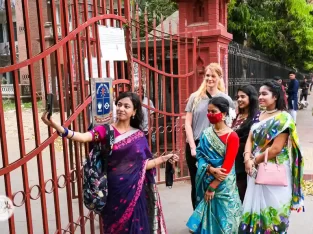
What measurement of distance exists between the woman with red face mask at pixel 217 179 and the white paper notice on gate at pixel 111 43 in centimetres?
89

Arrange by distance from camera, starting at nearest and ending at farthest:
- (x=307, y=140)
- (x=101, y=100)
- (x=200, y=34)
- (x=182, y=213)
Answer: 1. (x=101, y=100)
2. (x=182, y=213)
3. (x=200, y=34)
4. (x=307, y=140)

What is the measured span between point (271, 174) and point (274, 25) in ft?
33.0

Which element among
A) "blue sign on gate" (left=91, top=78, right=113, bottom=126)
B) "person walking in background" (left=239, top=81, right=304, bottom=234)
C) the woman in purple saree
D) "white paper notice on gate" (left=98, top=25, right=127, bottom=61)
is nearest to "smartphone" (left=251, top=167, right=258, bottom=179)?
"person walking in background" (left=239, top=81, right=304, bottom=234)

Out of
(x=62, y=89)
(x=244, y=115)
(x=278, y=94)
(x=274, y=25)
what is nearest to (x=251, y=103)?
(x=244, y=115)

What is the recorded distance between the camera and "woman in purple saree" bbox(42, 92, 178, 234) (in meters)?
2.47

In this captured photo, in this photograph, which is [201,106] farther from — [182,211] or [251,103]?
[182,211]

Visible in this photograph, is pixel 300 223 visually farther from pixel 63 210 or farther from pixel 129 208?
pixel 63 210

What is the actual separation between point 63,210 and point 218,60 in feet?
9.54

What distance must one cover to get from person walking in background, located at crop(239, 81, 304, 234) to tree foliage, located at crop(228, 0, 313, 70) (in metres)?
7.71

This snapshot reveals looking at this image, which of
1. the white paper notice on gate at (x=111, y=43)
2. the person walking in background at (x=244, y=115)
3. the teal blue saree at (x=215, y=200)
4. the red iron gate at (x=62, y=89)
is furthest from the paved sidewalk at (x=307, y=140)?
the white paper notice on gate at (x=111, y=43)

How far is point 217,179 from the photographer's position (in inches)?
111

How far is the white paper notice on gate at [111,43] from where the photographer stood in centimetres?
283

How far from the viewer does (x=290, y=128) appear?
9.57 ft

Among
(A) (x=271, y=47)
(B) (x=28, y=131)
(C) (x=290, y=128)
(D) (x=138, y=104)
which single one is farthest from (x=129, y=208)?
(A) (x=271, y=47)
